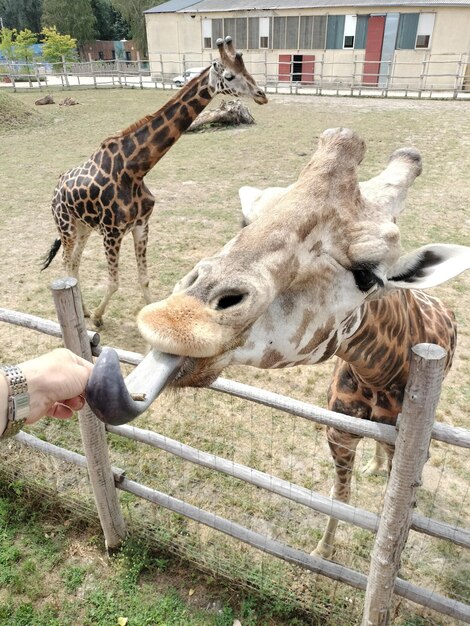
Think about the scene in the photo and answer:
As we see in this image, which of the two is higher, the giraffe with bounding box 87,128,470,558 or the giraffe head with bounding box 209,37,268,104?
the giraffe head with bounding box 209,37,268,104

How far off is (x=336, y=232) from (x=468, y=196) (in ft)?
29.9

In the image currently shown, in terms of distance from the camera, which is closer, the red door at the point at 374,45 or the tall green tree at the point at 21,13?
the red door at the point at 374,45

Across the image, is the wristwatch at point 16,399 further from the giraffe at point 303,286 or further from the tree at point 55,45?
the tree at point 55,45

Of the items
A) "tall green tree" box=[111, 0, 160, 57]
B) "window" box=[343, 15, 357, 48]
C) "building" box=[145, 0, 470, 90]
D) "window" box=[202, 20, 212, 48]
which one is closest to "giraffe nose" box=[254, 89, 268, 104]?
"building" box=[145, 0, 470, 90]

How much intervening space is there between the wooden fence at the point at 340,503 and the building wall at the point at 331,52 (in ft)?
81.3

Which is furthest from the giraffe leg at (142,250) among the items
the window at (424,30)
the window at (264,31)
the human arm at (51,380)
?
the window at (264,31)

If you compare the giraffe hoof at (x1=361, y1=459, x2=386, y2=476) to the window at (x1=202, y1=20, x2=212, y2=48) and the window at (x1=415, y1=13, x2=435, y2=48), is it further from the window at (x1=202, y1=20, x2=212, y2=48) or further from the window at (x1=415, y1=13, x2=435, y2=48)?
the window at (x1=202, y1=20, x2=212, y2=48)

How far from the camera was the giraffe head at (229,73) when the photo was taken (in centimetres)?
554

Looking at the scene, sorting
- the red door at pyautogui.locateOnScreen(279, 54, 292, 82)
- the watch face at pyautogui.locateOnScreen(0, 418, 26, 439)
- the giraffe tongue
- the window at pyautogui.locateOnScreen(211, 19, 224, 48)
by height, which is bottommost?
the red door at pyautogui.locateOnScreen(279, 54, 292, 82)

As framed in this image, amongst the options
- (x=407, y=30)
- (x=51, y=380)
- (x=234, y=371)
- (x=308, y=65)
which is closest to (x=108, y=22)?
(x=308, y=65)

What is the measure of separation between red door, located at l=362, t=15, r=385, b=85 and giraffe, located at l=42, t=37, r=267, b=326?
24268 millimetres

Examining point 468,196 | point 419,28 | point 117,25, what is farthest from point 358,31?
point 117,25

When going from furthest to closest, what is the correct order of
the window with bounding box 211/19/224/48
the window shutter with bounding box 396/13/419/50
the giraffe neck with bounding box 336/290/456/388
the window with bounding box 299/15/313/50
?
the window with bounding box 211/19/224/48 < the window with bounding box 299/15/313/50 < the window shutter with bounding box 396/13/419/50 < the giraffe neck with bounding box 336/290/456/388

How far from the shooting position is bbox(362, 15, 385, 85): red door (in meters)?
25.7
